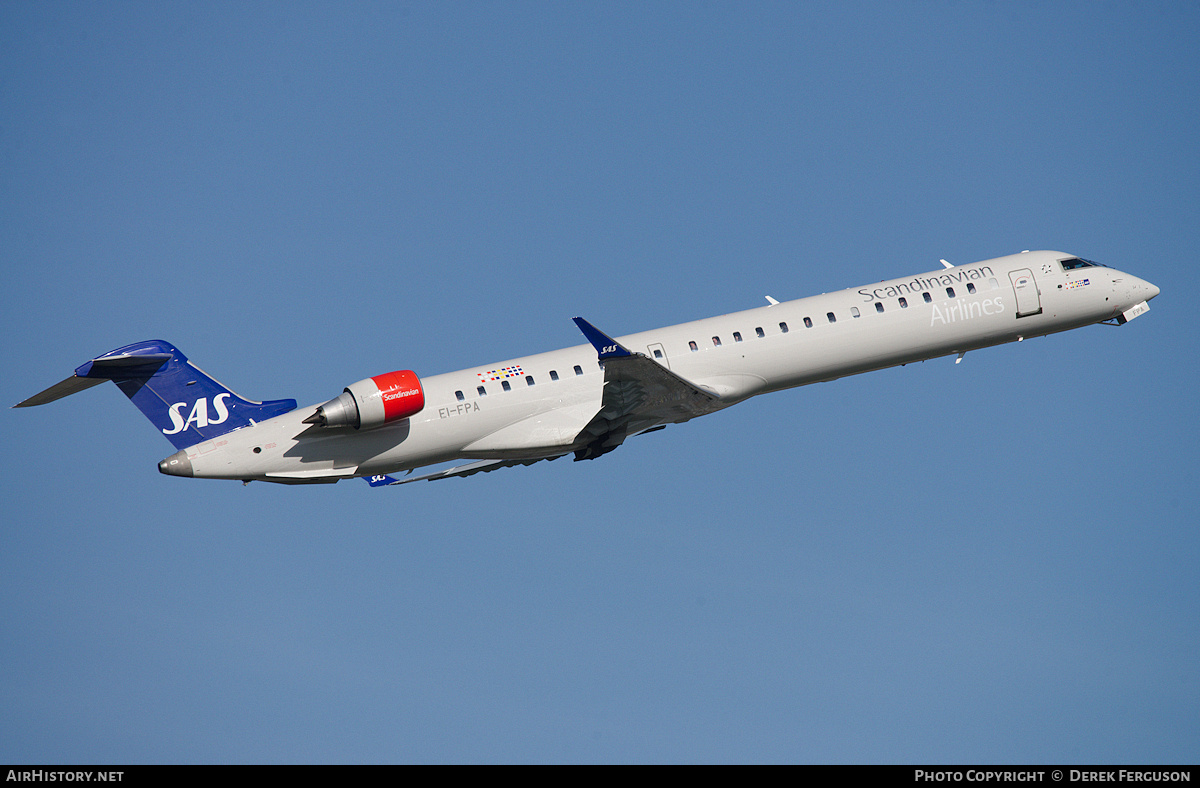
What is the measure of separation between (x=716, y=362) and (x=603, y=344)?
14.0 ft

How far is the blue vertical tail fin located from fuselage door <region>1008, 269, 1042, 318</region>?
1888 centimetres

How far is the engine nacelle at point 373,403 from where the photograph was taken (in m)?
25.6

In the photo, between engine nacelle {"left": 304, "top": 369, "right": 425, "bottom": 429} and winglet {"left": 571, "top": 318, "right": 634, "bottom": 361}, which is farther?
engine nacelle {"left": 304, "top": 369, "right": 425, "bottom": 429}

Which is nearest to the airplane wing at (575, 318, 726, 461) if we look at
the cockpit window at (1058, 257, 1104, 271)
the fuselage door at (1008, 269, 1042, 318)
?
the fuselage door at (1008, 269, 1042, 318)

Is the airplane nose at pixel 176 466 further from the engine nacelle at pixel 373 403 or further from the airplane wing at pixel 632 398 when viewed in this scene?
the airplane wing at pixel 632 398

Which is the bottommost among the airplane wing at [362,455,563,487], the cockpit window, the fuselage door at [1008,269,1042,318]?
the airplane wing at [362,455,563,487]

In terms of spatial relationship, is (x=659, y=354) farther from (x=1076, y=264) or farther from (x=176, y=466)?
(x=1076, y=264)

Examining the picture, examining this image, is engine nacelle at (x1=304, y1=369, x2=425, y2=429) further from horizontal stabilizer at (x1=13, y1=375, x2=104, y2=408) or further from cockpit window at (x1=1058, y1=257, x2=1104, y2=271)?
cockpit window at (x1=1058, y1=257, x2=1104, y2=271)

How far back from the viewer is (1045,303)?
30.5m

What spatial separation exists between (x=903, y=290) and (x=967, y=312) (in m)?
1.74

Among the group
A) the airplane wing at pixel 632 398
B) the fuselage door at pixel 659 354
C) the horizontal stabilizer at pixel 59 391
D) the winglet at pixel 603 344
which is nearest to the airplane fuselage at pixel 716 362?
the fuselage door at pixel 659 354

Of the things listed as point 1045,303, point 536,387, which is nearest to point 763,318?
point 536,387

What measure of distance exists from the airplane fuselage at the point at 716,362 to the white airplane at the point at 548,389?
32 millimetres

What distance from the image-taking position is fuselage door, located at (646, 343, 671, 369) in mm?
27641
